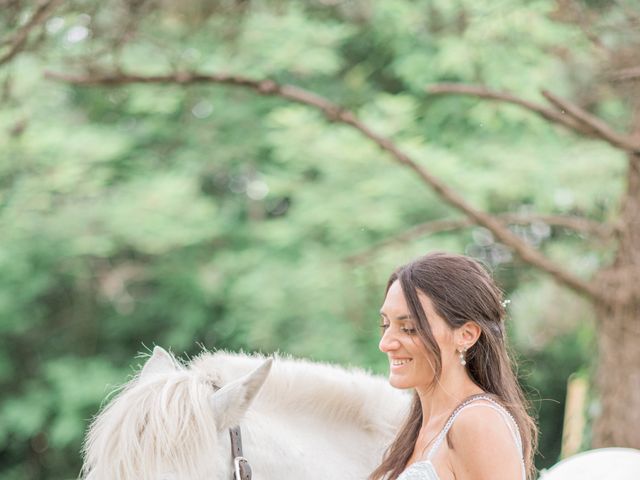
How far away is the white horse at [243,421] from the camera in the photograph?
2.05 m

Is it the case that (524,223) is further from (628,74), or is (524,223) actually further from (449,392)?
(449,392)

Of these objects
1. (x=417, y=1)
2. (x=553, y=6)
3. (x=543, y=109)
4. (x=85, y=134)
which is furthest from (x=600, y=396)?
(x=85, y=134)

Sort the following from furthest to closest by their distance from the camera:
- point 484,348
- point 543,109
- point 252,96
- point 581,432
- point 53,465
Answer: point 53,465, point 252,96, point 581,432, point 543,109, point 484,348

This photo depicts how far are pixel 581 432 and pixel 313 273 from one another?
3041 millimetres

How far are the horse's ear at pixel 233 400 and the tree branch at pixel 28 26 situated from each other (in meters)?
2.68

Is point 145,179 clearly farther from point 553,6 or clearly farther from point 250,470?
point 250,470

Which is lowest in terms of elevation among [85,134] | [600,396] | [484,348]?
[85,134]

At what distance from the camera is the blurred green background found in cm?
748

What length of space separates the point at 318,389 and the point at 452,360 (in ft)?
2.12

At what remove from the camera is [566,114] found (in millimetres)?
4426

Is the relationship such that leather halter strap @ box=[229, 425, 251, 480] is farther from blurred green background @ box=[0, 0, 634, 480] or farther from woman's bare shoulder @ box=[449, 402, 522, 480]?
blurred green background @ box=[0, 0, 634, 480]

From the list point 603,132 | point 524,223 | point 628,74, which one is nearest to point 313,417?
point 628,74

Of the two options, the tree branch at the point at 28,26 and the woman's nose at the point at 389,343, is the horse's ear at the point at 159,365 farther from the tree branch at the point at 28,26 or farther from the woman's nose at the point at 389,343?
the tree branch at the point at 28,26

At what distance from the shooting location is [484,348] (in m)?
2.08
